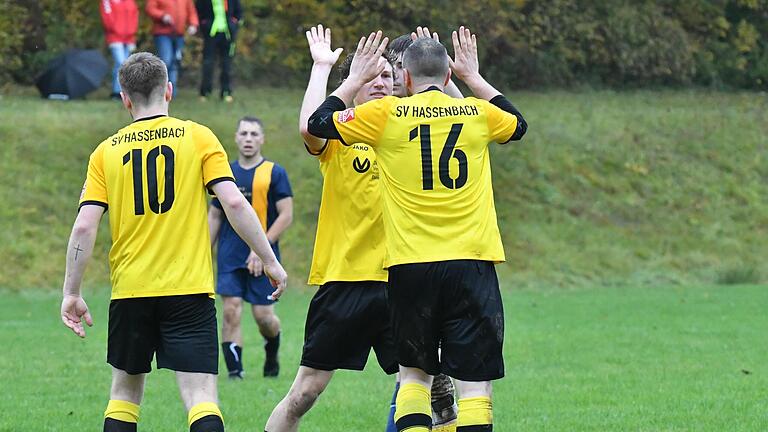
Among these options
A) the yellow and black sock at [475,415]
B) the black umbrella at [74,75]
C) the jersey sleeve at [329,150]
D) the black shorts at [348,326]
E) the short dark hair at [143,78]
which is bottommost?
the yellow and black sock at [475,415]

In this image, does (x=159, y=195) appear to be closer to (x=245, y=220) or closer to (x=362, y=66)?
(x=245, y=220)

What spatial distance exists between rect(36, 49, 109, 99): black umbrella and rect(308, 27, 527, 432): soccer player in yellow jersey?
1761 cm

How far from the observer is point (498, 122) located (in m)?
6.06

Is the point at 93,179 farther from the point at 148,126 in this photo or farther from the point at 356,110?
the point at 356,110

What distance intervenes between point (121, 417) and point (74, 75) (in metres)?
17.7

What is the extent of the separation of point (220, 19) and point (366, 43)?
636 inches

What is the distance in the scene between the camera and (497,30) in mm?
26812

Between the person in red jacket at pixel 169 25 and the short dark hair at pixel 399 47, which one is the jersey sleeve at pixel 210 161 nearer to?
the short dark hair at pixel 399 47

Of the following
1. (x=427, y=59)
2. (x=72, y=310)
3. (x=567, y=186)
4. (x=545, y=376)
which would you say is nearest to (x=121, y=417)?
(x=72, y=310)

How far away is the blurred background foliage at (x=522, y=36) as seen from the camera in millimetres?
24781

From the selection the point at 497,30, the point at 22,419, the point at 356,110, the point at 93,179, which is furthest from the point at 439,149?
the point at 497,30

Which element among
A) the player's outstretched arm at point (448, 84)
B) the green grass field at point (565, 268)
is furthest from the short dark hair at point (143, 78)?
the green grass field at point (565, 268)

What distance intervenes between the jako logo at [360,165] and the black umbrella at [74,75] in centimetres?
1706

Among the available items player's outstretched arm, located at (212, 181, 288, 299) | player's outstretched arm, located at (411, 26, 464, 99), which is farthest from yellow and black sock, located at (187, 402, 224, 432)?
player's outstretched arm, located at (411, 26, 464, 99)
